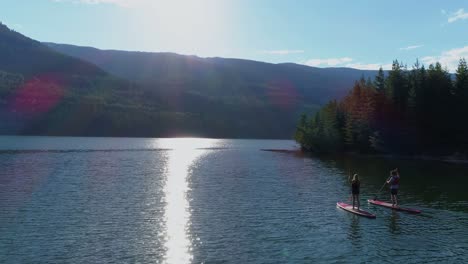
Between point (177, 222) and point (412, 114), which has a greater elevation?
point (412, 114)

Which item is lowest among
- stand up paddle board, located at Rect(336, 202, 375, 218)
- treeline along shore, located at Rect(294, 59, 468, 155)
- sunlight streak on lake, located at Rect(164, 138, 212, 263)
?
sunlight streak on lake, located at Rect(164, 138, 212, 263)

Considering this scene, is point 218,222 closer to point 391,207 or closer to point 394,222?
point 394,222

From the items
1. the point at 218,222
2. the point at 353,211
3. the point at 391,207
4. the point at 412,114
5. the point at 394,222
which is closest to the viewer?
the point at 218,222

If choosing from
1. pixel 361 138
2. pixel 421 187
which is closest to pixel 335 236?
pixel 421 187

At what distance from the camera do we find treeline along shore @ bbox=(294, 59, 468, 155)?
384ft

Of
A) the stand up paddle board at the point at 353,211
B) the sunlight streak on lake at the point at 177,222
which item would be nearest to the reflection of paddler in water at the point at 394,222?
the stand up paddle board at the point at 353,211

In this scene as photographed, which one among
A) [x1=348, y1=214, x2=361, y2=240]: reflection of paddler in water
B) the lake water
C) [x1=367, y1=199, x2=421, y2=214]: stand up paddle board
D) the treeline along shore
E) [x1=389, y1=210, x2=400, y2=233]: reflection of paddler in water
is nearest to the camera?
the lake water

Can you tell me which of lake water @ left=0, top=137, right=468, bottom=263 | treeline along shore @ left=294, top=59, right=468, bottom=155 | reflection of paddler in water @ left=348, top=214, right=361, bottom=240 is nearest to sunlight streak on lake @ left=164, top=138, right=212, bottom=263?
lake water @ left=0, top=137, right=468, bottom=263

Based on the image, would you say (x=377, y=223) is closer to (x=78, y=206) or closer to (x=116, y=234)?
(x=116, y=234)

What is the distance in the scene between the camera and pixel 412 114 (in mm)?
120375

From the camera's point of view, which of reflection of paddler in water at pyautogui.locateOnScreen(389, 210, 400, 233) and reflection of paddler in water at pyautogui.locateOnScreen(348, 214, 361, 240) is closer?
reflection of paddler in water at pyautogui.locateOnScreen(348, 214, 361, 240)

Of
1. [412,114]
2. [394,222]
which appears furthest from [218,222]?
[412,114]

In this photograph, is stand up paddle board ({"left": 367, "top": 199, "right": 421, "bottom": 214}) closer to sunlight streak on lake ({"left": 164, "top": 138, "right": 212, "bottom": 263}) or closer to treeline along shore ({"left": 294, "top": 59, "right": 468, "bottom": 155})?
sunlight streak on lake ({"left": 164, "top": 138, "right": 212, "bottom": 263})

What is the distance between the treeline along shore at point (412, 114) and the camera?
A: 384 feet
